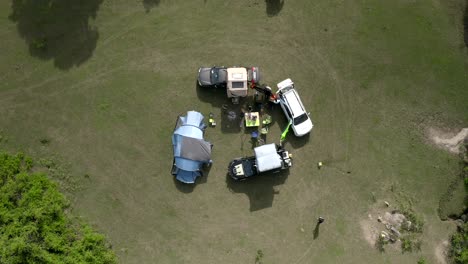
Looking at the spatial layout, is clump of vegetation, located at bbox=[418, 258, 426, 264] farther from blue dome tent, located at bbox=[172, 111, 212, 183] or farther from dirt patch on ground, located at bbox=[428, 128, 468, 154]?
blue dome tent, located at bbox=[172, 111, 212, 183]

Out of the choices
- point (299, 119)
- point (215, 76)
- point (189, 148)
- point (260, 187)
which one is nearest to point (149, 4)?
point (215, 76)

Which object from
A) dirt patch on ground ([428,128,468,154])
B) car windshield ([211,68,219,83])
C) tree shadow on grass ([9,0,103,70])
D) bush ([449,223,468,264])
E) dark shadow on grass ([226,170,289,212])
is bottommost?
bush ([449,223,468,264])

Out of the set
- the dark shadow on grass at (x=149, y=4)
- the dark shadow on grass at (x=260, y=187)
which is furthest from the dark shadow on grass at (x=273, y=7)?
the dark shadow on grass at (x=260, y=187)

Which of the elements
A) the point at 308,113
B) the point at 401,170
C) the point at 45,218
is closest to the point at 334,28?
the point at 308,113

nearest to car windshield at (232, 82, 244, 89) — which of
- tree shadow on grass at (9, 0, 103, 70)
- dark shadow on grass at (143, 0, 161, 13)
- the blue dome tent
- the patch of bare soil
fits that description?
the blue dome tent

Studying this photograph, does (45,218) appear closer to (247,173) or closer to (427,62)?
(247,173)

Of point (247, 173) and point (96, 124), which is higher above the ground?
point (96, 124)
